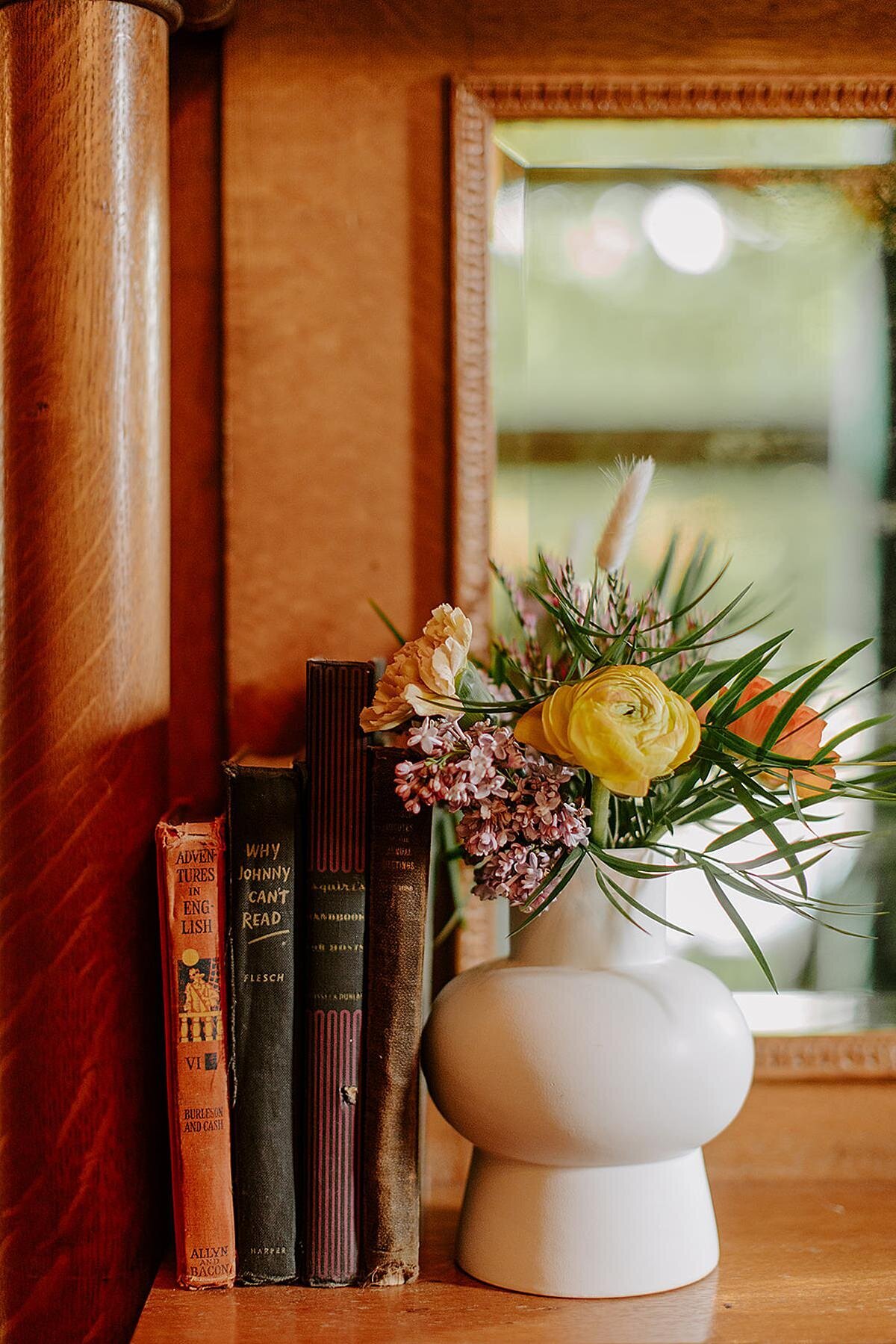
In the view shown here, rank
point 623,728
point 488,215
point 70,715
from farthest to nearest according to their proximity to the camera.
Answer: point 488,215 → point 70,715 → point 623,728

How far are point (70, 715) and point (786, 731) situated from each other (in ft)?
1.59

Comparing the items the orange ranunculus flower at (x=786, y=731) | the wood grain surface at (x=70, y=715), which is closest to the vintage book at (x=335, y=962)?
the wood grain surface at (x=70, y=715)

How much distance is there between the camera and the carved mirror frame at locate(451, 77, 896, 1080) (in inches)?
35.4

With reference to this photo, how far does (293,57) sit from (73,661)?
0.52 metres

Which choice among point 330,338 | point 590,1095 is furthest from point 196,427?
point 590,1095

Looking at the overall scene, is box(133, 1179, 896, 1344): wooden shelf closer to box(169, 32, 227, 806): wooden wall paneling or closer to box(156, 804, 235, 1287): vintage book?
box(156, 804, 235, 1287): vintage book

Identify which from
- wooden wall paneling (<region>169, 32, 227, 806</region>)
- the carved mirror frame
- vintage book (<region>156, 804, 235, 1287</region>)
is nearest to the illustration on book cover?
vintage book (<region>156, 804, 235, 1287</region>)

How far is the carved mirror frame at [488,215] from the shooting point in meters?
0.90

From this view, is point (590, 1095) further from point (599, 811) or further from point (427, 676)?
point (427, 676)

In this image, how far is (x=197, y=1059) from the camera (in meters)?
0.72

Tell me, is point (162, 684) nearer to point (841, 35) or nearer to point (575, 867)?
point (575, 867)

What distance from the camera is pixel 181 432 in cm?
93

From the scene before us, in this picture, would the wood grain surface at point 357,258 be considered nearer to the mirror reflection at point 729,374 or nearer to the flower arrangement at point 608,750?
the mirror reflection at point 729,374

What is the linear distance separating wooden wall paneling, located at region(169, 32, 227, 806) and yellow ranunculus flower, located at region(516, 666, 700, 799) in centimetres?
37
